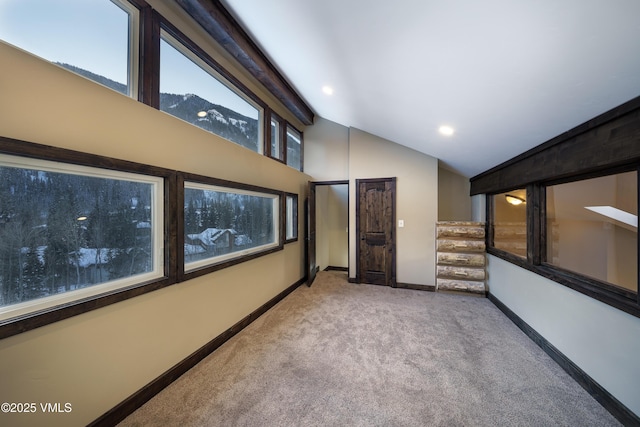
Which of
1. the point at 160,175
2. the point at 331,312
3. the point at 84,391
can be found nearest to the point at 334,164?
the point at 331,312

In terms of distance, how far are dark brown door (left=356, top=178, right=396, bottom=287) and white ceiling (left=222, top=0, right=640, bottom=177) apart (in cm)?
154

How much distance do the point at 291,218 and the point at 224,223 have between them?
173 cm

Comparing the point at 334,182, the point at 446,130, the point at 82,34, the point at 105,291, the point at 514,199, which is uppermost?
the point at 82,34

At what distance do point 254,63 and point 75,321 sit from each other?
2.91 metres

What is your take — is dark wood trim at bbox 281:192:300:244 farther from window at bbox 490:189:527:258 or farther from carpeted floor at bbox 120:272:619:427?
window at bbox 490:189:527:258

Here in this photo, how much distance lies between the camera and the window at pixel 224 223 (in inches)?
85.7

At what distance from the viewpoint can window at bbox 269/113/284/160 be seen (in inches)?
153

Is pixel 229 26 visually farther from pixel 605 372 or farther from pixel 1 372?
pixel 605 372

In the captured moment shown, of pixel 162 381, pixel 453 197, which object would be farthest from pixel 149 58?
pixel 453 197

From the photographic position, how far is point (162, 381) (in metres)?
1.82

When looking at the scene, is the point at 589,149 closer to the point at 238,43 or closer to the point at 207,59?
the point at 238,43

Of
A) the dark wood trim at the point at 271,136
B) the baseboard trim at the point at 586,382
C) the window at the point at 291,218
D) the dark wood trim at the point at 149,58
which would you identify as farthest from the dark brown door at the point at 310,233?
the baseboard trim at the point at 586,382

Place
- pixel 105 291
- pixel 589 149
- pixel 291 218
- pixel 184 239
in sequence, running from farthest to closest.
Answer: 1. pixel 291 218
2. pixel 184 239
3. pixel 589 149
4. pixel 105 291

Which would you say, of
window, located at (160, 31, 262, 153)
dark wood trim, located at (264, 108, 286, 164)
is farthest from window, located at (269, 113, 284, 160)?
window, located at (160, 31, 262, 153)
